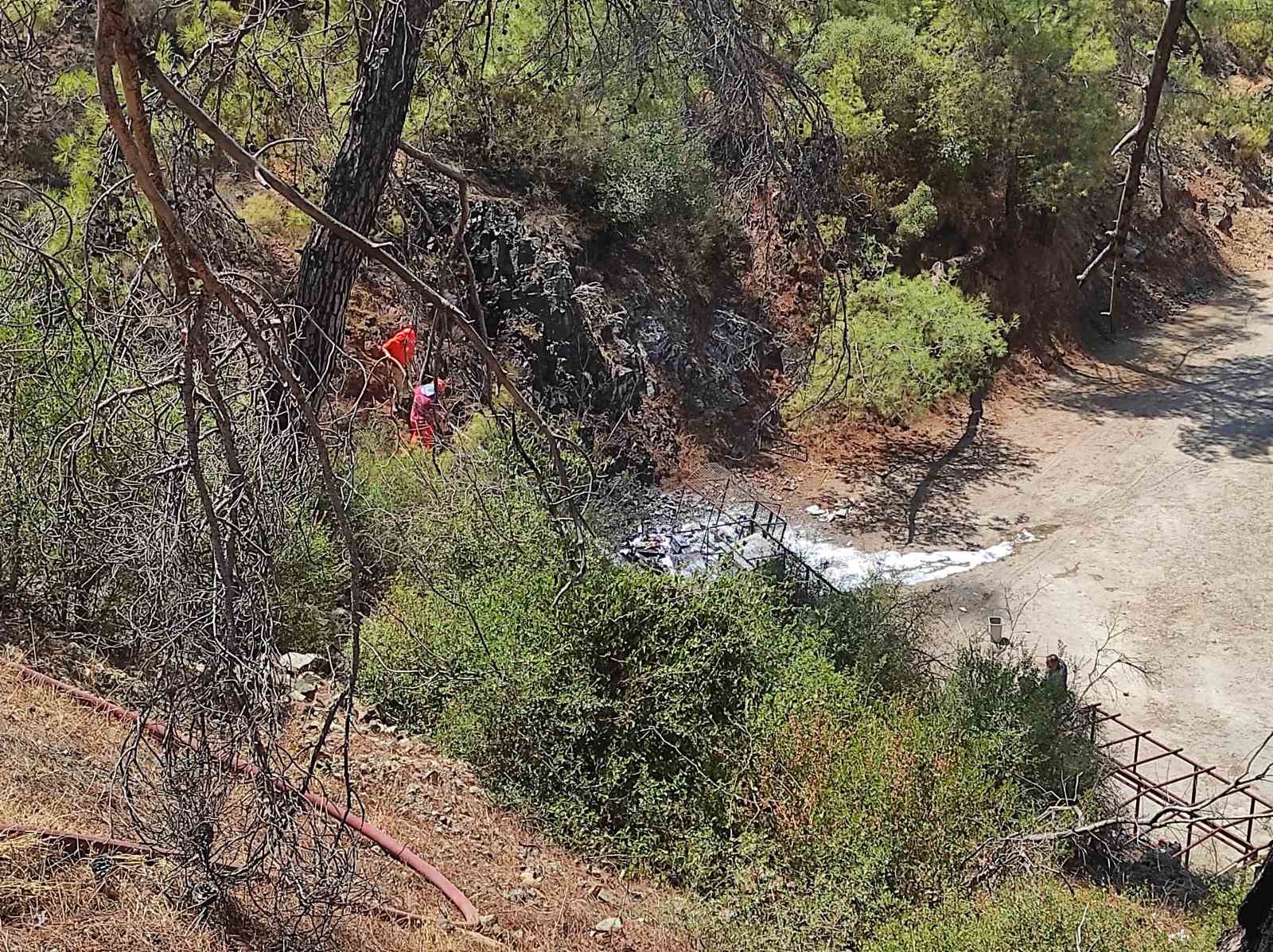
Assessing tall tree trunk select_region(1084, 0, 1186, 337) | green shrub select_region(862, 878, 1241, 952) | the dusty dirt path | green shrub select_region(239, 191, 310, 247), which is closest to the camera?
tall tree trunk select_region(1084, 0, 1186, 337)

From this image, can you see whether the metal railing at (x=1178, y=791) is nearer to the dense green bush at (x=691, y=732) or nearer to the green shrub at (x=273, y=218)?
the dense green bush at (x=691, y=732)

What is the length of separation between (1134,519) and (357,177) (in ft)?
33.7

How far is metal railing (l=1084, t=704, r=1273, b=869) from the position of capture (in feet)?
24.5

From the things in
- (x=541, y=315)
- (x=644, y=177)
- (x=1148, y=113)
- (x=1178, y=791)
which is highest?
(x=1148, y=113)

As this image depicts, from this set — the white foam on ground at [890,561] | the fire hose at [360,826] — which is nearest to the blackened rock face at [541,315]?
the white foam on ground at [890,561]

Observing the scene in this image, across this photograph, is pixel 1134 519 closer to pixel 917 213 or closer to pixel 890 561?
pixel 890 561

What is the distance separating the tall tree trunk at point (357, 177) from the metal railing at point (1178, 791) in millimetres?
5761

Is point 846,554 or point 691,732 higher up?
point 691,732

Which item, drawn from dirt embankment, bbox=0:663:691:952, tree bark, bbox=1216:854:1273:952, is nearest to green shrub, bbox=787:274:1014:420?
dirt embankment, bbox=0:663:691:952

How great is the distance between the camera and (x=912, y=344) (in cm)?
1417

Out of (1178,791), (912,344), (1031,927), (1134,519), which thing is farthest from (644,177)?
(1031,927)

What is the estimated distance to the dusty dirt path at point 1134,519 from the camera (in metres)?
10.1

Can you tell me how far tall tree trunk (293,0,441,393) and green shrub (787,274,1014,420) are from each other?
8099 millimetres

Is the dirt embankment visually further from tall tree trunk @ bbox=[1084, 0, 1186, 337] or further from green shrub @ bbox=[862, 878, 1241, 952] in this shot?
tall tree trunk @ bbox=[1084, 0, 1186, 337]
